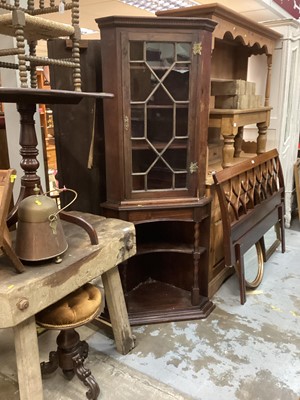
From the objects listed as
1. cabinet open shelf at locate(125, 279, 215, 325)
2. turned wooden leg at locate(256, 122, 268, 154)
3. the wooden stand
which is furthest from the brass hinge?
cabinet open shelf at locate(125, 279, 215, 325)

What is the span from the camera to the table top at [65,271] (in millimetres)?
1207

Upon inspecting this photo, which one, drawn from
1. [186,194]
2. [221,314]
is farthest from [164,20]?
[221,314]

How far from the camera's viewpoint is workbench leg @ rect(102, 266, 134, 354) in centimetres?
179

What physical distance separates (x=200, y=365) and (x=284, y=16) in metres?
2.85

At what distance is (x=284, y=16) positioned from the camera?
3.08 meters

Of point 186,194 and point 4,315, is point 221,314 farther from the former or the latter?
point 4,315

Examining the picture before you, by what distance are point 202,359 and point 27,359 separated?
0.96 metres

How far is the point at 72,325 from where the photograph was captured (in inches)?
57.2

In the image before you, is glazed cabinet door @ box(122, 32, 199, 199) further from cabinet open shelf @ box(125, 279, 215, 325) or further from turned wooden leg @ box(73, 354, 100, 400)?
turned wooden leg @ box(73, 354, 100, 400)

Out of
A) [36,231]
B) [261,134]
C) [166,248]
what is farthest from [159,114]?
[261,134]

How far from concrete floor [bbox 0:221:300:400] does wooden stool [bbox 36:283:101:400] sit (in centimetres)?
9

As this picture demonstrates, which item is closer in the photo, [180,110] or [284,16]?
[180,110]

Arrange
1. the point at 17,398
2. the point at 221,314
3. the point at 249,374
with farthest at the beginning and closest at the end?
the point at 221,314 < the point at 249,374 < the point at 17,398

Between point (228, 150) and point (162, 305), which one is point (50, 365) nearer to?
point (162, 305)
